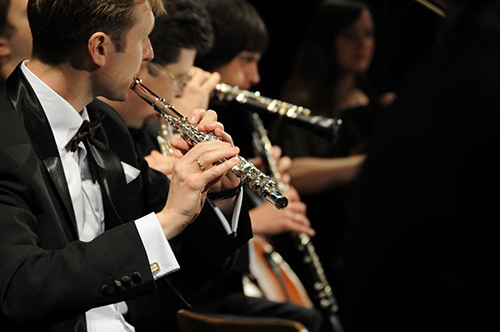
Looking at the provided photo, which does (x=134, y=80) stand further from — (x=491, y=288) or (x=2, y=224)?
(x=491, y=288)

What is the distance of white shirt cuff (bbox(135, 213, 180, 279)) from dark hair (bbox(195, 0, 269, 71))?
137 cm

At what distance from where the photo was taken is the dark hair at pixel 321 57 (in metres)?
3.37

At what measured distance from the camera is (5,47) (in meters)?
2.01

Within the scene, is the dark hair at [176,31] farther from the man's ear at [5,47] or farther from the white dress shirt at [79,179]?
the white dress shirt at [79,179]

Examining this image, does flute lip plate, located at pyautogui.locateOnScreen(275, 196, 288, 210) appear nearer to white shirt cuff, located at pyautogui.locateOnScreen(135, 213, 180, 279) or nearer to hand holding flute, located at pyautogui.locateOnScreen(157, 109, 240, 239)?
hand holding flute, located at pyautogui.locateOnScreen(157, 109, 240, 239)

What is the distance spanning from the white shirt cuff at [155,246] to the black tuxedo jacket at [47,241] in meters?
0.01

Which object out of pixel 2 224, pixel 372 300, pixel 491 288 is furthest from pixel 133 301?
pixel 491 288

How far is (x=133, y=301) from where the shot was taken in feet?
5.70

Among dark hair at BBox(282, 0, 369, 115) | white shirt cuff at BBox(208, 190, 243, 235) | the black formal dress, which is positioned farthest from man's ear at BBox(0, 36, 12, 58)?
dark hair at BBox(282, 0, 369, 115)

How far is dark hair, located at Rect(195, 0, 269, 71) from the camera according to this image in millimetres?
2738

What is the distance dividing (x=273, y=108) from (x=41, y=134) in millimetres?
924

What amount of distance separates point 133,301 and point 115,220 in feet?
0.76

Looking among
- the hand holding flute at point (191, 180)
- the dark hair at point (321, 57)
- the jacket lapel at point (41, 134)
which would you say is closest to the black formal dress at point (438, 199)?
the hand holding flute at point (191, 180)

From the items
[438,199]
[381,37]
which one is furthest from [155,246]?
[381,37]
